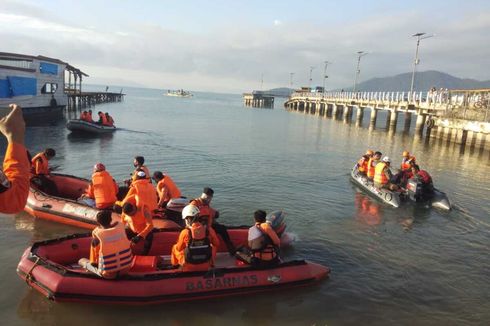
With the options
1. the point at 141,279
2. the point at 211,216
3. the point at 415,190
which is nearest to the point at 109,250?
the point at 141,279

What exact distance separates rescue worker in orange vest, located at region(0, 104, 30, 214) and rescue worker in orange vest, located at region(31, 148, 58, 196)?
10.4 metres

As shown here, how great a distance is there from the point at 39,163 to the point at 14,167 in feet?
34.7

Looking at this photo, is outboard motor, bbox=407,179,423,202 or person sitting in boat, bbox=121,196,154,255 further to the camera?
outboard motor, bbox=407,179,423,202

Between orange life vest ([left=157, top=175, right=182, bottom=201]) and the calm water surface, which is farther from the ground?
orange life vest ([left=157, top=175, right=182, bottom=201])

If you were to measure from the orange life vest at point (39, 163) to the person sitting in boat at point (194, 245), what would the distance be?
6.56m

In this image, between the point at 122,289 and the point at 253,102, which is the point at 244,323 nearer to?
the point at 122,289

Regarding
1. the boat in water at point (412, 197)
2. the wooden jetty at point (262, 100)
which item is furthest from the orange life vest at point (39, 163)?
the wooden jetty at point (262, 100)

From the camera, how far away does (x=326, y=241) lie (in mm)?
11469

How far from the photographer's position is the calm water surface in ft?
25.1

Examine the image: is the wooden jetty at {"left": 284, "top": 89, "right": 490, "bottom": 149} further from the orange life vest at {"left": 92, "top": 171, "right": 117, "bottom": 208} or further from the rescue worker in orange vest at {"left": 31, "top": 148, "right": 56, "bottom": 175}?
the rescue worker in orange vest at {"left": 31, "top": 148, "right": 56, "bottom": 175}

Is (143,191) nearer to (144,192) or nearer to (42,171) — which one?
(144,192)

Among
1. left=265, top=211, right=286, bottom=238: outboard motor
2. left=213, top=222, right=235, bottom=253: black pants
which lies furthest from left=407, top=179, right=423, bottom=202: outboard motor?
left=213, top=222, right=235, bottom=253: black pants

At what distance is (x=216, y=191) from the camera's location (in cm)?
1625

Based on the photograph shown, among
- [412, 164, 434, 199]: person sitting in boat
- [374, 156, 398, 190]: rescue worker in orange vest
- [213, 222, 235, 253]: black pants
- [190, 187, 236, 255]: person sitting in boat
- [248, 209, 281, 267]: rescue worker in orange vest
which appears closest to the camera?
[248, 209, 281, 267]: rescue worker in orange vest
